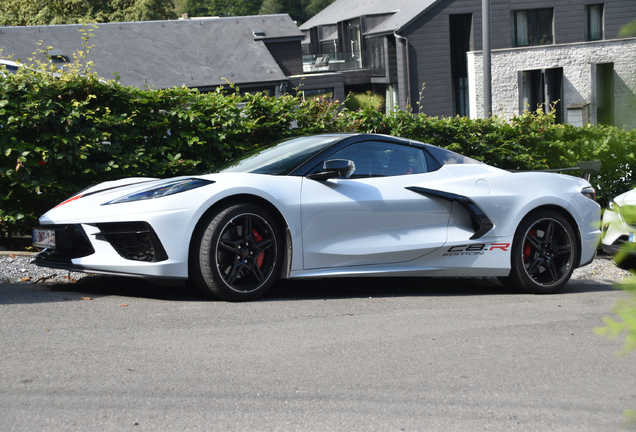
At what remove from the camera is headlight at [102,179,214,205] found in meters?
4.82

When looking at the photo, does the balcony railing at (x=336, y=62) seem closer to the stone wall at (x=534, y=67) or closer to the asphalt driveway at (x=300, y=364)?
the stone wall at (x=534, y=67)

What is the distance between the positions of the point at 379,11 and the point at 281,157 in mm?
34559

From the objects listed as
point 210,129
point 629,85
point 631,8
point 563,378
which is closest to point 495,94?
point 631,8

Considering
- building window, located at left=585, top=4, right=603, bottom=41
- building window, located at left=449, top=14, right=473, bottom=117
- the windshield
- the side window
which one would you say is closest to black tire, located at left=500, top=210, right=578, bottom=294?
the side window

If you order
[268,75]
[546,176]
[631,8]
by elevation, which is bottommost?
[546,176]

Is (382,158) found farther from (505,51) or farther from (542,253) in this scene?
(505,51)

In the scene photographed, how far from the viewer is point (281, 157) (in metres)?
5.51

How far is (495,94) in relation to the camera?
32.6 m

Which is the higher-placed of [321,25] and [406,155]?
[321,25]

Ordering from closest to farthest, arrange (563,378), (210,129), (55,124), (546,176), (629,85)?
(629,85) → (563,378) → (546,176) → (55,124) → (210,129)

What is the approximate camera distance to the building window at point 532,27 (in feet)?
107

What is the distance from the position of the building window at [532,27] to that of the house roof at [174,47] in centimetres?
1130

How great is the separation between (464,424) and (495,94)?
31.8 meters

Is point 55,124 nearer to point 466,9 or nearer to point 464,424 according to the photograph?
point 464,424
